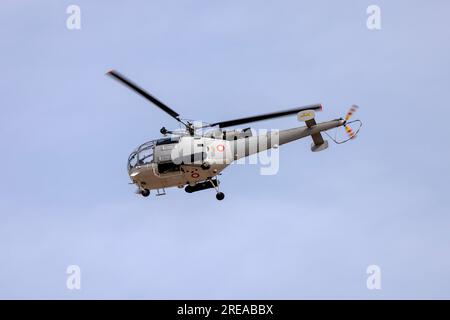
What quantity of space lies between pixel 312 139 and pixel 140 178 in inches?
390

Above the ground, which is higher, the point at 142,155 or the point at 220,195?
the point at 142,155

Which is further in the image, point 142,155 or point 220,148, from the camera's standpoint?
point 142,155

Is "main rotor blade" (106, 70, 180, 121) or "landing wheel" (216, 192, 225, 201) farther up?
"main rotor blade" (106, 70, 180, 121)

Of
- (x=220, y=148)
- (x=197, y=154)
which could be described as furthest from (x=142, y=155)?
(x=220, y=148)

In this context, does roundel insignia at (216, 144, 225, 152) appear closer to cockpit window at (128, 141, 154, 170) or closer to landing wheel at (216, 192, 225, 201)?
landing wheel at (216, 192, 225, 201)

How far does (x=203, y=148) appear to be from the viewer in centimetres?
5734

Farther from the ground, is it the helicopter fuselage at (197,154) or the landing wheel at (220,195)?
the helicopter fuselage at (197,154)

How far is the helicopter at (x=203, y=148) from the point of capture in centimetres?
5684

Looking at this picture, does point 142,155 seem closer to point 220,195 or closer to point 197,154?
point 197,154

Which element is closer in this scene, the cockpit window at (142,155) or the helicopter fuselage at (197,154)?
the helicopter fuselage at (197,154)

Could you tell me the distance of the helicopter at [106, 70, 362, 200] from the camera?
186 ft

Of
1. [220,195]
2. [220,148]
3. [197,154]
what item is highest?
[220,148]

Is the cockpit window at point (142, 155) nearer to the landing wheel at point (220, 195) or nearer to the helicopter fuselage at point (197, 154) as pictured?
the helicopter fuselage at point (197, 154)

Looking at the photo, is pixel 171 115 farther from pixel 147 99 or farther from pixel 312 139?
pixel 312 139
